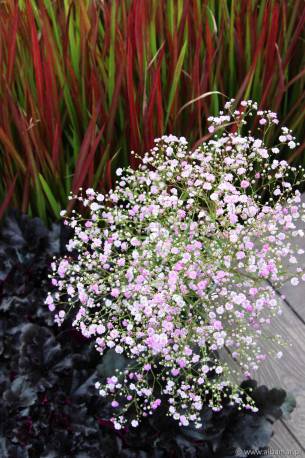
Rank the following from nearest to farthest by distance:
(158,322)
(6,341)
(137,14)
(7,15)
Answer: (158,322) < (6,341) < (137,14) < (7,15)

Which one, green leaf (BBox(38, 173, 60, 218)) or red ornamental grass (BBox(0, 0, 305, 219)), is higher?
red ornamental grass (BBox(0, 0, 305, 219))

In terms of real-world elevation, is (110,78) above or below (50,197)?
above

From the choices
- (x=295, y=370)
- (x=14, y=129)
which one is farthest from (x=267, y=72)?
A: (x=295, y=370)

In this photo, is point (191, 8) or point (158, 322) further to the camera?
point (191, 8)

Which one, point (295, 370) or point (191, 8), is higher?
point (191, 8)

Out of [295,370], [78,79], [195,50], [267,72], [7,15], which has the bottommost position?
[295,370]

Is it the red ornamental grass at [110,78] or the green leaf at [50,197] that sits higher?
the red ornamental grass at [110,78]

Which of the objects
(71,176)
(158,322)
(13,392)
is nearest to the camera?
(158,322)

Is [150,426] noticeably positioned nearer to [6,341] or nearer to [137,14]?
[6,341]
